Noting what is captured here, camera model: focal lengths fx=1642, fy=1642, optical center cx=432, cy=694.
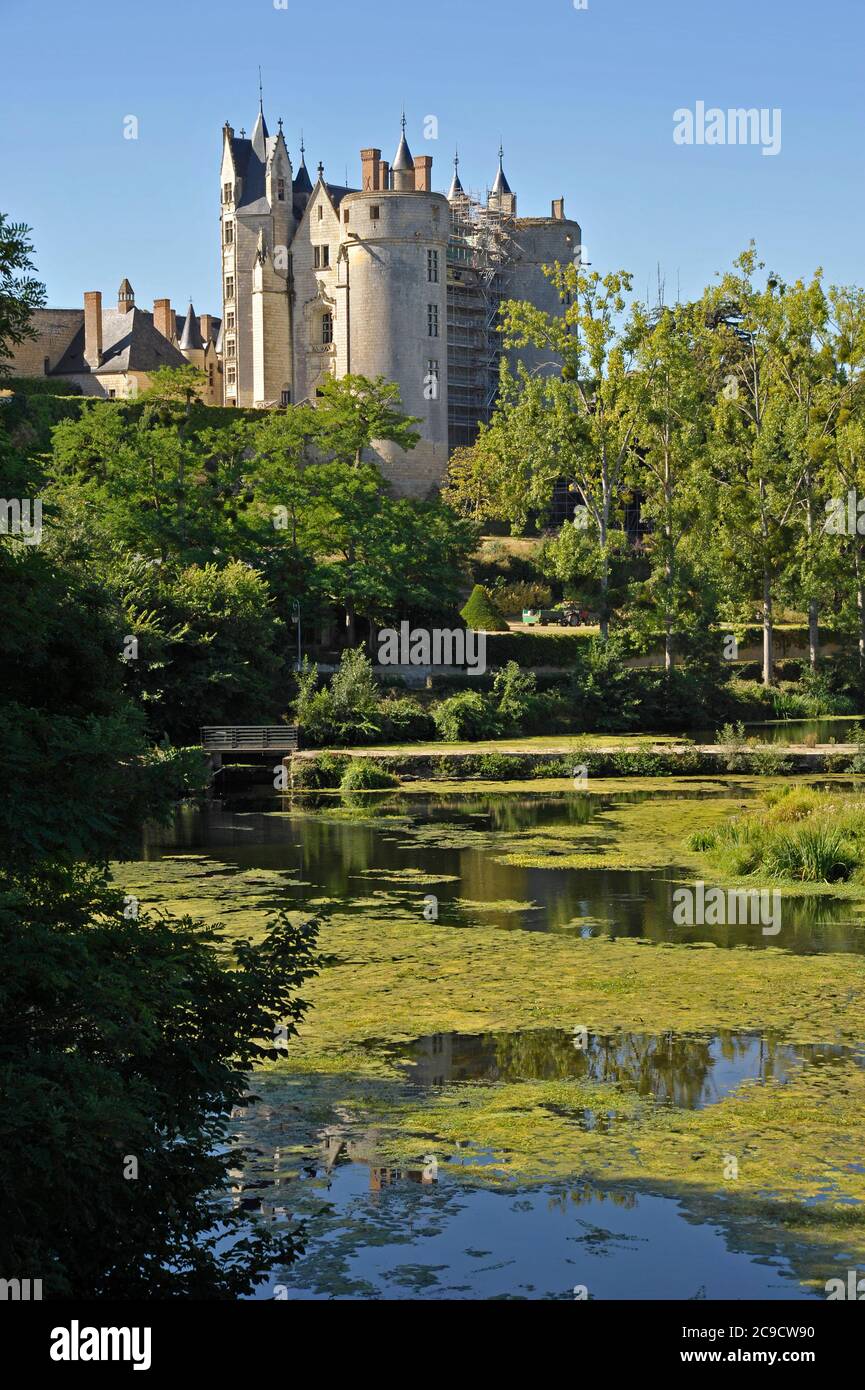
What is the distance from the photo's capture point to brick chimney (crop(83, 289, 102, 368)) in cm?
7288

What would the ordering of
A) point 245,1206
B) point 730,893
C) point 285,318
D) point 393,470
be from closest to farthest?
1. point 245,1206
2. point 730,893
3. point 393,470
4. point 285,318

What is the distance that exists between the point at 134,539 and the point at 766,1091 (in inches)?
1233

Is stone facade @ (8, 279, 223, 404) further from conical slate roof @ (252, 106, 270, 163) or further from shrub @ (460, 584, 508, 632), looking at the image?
shrub @ (460, 584, 508, 632)

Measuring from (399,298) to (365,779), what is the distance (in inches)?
1775

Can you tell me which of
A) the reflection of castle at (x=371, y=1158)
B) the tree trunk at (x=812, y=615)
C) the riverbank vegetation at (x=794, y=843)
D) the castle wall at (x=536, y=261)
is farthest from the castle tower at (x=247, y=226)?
the reflection of castle at (x=371, y=1158)

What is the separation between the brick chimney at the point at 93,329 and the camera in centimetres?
7288

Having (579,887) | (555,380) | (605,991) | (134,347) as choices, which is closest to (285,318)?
(134,347)

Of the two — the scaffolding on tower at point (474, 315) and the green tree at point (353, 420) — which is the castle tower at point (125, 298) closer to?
the scaffolding on tower at point (474, 315)

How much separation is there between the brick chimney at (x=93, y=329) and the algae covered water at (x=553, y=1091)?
5589 cm

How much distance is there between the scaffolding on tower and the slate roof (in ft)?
47.6

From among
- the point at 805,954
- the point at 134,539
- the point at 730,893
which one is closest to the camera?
the point at 805,954

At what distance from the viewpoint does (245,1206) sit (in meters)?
9.27
